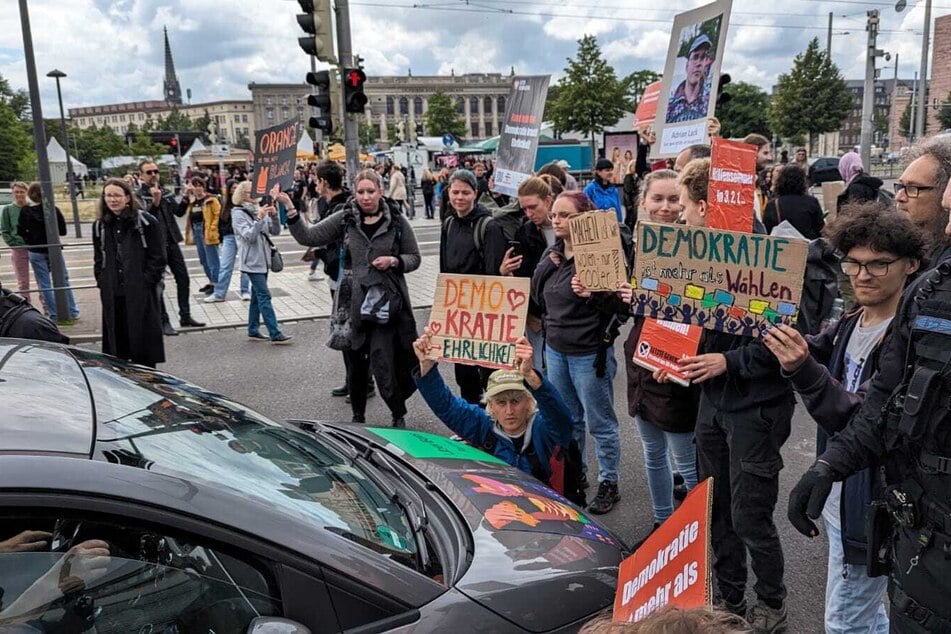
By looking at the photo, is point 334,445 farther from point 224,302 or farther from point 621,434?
point 224,302

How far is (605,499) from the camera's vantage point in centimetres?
424

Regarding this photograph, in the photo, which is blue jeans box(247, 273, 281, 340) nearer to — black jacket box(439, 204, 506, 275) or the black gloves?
black jacket box(439, 204, 506, 275)

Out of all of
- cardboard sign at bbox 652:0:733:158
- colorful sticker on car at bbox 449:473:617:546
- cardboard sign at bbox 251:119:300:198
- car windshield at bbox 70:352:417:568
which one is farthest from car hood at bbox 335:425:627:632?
cardboard sign at bbox 251:119:300:198

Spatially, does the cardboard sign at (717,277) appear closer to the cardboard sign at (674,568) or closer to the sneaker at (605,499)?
the cardboard sign at (674,568)

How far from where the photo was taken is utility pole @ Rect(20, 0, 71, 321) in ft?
29.9

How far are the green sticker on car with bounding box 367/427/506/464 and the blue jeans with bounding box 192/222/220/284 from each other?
352 inches

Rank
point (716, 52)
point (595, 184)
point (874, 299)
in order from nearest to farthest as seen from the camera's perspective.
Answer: point (874, 299) < point (716, 52) < point (595, 184)

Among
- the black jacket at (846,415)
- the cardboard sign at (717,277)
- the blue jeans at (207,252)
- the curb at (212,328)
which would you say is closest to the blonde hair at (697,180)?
the cardboard sign at (717,277)

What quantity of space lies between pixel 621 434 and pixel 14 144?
3815 cm

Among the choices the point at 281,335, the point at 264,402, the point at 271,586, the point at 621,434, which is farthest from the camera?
the point at 281,335

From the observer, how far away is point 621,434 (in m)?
5.53

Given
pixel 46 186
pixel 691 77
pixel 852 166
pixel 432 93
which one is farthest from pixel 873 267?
pixel 432 93

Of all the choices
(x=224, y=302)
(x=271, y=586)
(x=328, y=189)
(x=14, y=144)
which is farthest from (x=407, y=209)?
(x=271, y=586)

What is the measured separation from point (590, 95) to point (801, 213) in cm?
3632
